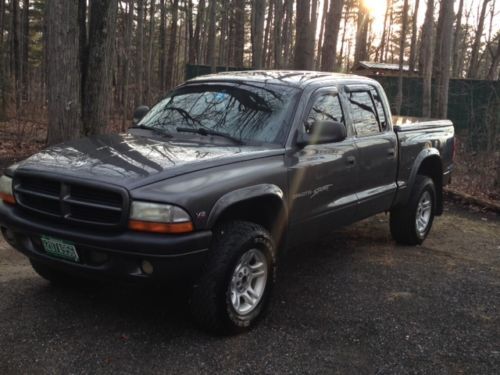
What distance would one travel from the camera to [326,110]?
4781 mm

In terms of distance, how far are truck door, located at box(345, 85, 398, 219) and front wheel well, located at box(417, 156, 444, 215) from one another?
1002 millimetres

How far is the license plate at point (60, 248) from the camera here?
3350 millimetres

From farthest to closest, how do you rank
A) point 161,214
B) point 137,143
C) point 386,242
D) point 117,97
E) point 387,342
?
point 117,97, point 386,242, point 137,143, point 387,342, point 161,214

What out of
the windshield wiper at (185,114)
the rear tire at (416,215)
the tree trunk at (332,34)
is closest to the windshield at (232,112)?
the windshield wiper at (185,114)

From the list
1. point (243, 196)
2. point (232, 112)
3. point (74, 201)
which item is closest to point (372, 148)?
point (232, 112)

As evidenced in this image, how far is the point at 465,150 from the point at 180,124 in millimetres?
9897

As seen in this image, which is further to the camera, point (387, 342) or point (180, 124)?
point (180, 124)

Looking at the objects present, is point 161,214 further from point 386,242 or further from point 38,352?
point 386,242

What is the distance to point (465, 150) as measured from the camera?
41.3 feet

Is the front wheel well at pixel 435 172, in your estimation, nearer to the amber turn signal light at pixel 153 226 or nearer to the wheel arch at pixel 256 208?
the wheel arch at pixel 256 208

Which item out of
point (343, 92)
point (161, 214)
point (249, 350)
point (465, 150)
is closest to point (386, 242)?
point (343, 92)

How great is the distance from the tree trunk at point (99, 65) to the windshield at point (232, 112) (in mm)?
4216

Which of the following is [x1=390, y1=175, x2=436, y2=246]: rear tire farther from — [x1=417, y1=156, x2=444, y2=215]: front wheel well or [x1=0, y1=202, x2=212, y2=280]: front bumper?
[x1=0, y1=202, x2=212, y2=280]: front bumper

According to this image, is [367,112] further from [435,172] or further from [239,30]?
[239,30]
